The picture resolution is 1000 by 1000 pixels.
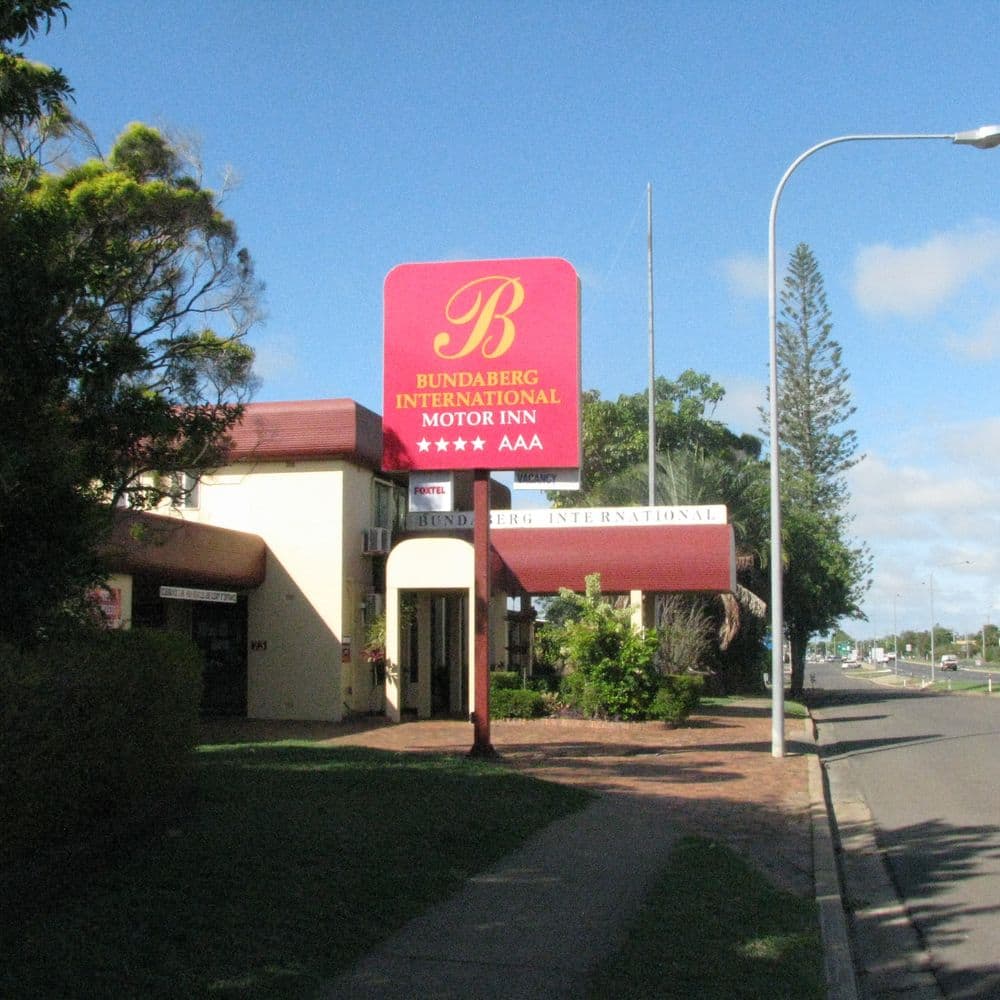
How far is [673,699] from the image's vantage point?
23.7m

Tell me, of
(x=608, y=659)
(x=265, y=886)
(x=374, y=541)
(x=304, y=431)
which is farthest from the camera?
(x=374, y=541)

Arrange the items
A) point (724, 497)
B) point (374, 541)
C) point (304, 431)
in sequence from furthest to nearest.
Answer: point (724, 497)
point (374, 541)
point (304, 431)

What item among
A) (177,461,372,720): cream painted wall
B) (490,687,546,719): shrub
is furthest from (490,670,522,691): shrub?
(177,461,372,720): cream painted wall

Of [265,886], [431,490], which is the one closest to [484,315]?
[431,490]

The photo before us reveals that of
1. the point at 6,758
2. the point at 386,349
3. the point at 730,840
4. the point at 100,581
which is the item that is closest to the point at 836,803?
the point at 730,840

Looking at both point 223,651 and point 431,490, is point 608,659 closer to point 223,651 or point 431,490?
point 431,490

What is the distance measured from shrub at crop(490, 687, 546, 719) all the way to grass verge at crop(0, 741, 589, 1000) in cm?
1126

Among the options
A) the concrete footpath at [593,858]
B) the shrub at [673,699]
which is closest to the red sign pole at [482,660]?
the concrete footpath at [593,858]

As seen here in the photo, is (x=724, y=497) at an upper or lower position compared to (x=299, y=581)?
upper

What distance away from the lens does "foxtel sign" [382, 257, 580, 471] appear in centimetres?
1672

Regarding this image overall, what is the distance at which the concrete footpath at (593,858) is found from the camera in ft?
21.3

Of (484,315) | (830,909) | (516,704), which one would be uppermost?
(484,315)

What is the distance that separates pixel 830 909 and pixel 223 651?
752 inches

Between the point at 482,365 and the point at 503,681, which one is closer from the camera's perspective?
the point at 482,365
